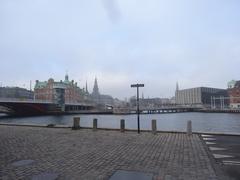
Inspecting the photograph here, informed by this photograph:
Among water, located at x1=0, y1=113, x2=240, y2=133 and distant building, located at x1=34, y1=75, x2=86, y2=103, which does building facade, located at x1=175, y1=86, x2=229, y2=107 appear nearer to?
distant building, located at x1=34, y1=75, x2=86, y2=103

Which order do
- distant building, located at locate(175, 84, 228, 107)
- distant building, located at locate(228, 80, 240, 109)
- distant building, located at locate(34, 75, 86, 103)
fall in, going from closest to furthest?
distant building, located at locate(228, 80, 240, 109) < distant building, located at locate(34, 75, 86, 103) < distant building, located at locate(175, 84, 228, 107)

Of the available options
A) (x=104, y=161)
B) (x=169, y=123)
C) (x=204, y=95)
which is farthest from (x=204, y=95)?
(x=104, y=161)

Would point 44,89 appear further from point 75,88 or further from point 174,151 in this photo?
point 174,151

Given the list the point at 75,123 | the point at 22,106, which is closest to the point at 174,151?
the point at 75,123

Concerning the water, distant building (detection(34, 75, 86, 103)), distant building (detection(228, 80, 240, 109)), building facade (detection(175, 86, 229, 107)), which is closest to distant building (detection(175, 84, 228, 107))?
building facade (detection(175, 86, 229, 107))

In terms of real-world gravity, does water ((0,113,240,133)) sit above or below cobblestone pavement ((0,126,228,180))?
below

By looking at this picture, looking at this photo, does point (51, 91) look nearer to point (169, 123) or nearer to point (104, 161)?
point (169, 123)

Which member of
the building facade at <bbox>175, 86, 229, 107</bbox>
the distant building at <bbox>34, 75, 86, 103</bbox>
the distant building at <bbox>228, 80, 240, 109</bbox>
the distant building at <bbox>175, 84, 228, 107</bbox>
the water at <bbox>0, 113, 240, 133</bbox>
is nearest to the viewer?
the water at <bbox>0, 113, 240, 133</bbox>

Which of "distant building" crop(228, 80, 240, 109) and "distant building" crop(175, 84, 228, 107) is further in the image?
"distant building" crop(175, 84, 228, 107)

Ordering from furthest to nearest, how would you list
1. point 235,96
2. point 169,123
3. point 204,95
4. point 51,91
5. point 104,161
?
1. point 204,95
2. point 51,91
3. point 235,96
4. point 169,123
5. point 104,161

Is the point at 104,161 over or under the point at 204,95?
under

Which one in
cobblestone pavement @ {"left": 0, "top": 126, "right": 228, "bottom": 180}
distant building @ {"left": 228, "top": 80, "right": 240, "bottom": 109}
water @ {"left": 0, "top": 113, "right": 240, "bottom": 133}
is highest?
distant building @ {"left": 228, "top": 80, "right": 240, "bottom": 109}

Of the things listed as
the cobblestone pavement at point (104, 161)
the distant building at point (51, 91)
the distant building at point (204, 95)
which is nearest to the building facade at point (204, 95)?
the distant building at point (204, 95)

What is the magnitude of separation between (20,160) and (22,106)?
82141 mm
